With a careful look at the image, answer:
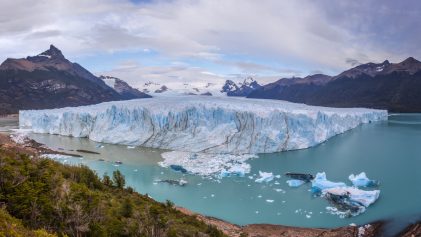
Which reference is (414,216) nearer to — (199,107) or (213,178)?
(213,178)

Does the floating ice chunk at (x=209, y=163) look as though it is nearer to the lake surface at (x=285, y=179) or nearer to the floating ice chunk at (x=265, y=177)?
the lake surface at (x=285, y=179)

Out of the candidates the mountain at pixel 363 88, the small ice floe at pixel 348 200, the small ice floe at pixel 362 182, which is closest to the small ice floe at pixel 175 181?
the small ice floe at pixel 348 200

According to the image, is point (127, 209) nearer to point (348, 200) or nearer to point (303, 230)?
point (303, 230)

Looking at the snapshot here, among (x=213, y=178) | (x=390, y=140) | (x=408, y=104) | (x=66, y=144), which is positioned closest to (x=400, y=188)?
(x=213, y=178)

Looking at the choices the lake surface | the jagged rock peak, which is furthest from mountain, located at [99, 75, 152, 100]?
the lake surface

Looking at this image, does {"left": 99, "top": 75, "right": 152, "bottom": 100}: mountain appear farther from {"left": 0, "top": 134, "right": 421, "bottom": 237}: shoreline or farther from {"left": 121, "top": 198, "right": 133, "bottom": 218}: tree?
{"left": 121, "top": 198, "right": 133, "bottom": 218}: tree
